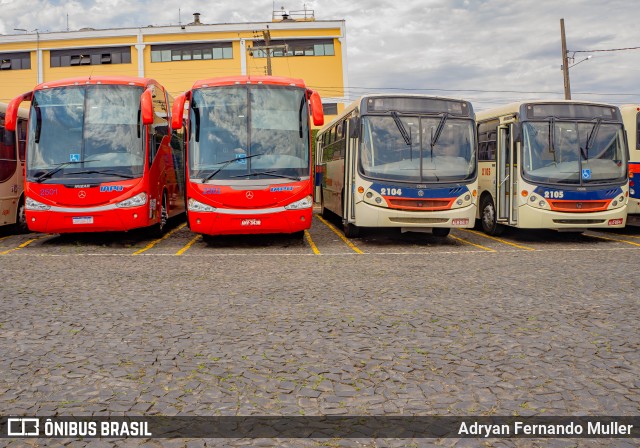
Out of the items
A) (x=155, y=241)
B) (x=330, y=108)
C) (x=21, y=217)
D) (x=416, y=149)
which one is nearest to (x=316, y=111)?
(x=416, y=149)

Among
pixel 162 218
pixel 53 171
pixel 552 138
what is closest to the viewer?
pixel 53 171

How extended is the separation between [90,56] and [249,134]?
4071 centimetres

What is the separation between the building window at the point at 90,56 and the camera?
160 feet

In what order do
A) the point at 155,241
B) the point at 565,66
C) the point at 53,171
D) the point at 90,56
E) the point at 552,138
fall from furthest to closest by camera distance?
the point at 90,56, the point at 565,66, the point at 155,241, the point at 552,138, the point at 53,171

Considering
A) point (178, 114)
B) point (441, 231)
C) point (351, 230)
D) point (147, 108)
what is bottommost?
point (441, 231)

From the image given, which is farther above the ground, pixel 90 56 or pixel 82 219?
pixel 90 56

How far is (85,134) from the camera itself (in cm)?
1327

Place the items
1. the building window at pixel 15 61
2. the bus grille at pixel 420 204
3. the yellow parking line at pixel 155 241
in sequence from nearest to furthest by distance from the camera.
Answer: the yellow parking line at pixel 155 241
the bus grille at pixel 420 204
the building window at pixel 15 61

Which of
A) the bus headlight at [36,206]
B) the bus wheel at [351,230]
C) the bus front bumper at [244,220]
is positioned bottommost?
the bus wheel at [351,230]

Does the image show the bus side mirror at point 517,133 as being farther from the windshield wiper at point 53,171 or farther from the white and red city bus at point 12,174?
the white and red city bus at point 12,174

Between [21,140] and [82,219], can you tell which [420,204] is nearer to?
[82,219]

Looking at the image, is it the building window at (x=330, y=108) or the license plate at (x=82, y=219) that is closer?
the license plate at (x=82, y=219)

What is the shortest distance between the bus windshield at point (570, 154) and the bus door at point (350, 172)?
373 centimetres

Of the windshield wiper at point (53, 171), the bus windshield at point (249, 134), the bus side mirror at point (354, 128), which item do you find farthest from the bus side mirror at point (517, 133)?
the windshield wiper at point (53, 171)
